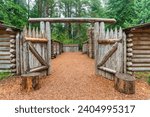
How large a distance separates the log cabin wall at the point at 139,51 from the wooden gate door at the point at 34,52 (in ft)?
11.8

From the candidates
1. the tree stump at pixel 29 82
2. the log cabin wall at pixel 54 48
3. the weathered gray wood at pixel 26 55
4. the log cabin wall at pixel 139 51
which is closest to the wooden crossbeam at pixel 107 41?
the log cabin wall at pixel 139 51

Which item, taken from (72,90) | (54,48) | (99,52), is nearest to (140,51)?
(99,52)

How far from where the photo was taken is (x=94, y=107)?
17.1 ft

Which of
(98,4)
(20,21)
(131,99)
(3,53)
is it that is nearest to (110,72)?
(131,99)

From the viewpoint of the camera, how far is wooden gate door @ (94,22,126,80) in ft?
26.7

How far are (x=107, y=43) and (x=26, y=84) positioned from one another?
12.3ft

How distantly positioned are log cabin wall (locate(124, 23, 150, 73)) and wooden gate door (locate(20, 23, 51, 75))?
142 inches

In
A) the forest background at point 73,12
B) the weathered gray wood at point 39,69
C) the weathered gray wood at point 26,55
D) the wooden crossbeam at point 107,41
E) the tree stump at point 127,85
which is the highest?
the forest background at point 73,12

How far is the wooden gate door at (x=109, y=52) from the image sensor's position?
8.15 m

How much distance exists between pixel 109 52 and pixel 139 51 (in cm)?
135

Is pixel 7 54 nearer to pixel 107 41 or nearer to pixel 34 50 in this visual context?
pixel 34 50

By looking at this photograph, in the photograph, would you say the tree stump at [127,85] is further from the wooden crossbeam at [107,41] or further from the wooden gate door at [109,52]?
the wooden crossbeam at [107,41]

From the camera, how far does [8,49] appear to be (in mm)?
9273

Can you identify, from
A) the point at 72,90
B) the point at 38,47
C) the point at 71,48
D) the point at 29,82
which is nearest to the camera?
the point at 29,82
